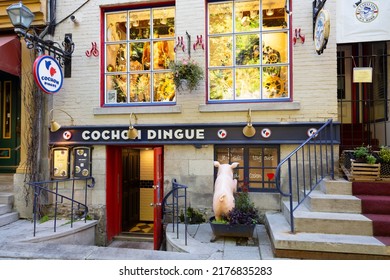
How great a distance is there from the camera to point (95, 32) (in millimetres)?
6906

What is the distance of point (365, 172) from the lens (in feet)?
16.7

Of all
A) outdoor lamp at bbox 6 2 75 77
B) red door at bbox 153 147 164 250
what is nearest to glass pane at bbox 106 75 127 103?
outdoor lamp at bbox 6 2 75 77

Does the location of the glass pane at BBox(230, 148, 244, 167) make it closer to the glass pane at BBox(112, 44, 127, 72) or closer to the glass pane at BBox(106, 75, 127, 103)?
the glass pane at BBox(106, 75, 127, 103)

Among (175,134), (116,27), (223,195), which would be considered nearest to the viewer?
(223,195)

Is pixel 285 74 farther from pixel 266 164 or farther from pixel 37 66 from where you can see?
pixel 37 66

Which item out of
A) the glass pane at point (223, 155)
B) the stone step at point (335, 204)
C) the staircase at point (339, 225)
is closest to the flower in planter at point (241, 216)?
the staircase at point (339, 225)

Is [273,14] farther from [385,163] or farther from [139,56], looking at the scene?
[385,163]

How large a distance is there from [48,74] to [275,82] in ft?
16.3

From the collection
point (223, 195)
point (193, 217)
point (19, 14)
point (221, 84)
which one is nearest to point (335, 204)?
point (223, 195)

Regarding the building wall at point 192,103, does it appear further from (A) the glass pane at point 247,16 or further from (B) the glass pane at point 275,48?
(A) the glass pane at point 247,16

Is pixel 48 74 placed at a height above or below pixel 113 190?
above

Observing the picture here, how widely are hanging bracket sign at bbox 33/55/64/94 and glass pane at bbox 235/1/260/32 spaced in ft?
13.7
